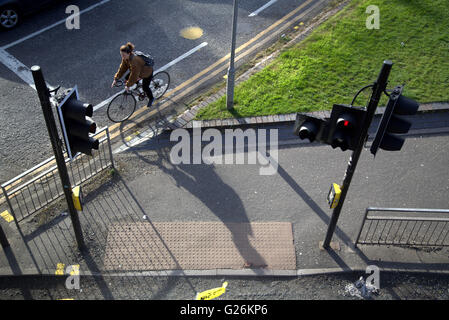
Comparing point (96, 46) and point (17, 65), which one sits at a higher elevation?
point (96, 46)

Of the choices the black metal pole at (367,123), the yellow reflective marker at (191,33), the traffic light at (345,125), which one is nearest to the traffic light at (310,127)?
the traffic light at (345,125)

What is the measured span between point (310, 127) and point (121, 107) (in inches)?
213

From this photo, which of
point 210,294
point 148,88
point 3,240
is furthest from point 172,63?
point 210,294

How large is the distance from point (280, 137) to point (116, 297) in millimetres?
4783

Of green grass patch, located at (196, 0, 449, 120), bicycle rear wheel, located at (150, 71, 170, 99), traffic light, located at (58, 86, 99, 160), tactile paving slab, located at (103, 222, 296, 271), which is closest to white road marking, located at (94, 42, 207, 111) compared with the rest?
bicycle rear wheel, located at (150, 71, 170, 99)

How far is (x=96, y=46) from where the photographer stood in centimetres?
1252

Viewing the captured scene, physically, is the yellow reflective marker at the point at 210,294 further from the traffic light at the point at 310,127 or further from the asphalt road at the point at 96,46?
the asphalt road at the point at 96,46

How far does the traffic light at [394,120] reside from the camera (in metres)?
5.80

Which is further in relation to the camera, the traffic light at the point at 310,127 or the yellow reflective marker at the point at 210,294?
the yellow reflective marker at the point at 210,294

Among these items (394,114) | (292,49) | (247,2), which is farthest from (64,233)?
(247,2)

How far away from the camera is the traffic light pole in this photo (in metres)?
5.76

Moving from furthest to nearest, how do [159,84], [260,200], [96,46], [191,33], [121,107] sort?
[191,33] < [96,46] < [159,84] < [121,107] < [260,200]

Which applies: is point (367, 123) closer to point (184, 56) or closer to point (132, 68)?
point (132, 68)

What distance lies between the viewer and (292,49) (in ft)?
40.1
